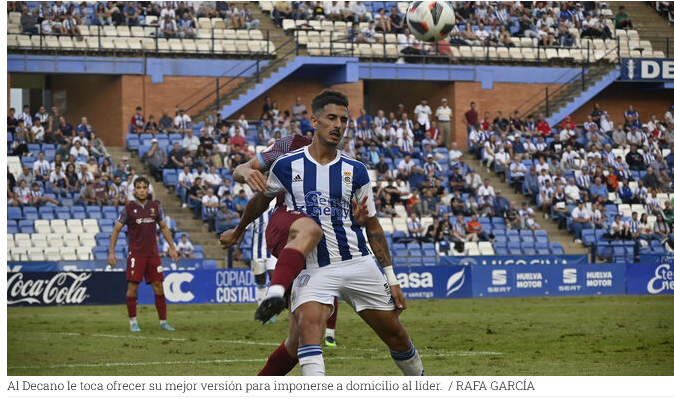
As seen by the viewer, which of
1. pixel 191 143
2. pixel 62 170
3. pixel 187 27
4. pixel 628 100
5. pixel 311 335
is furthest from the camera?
pixel 628 100

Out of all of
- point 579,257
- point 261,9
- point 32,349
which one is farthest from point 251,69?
point 32,349

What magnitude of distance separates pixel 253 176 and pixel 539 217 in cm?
2518

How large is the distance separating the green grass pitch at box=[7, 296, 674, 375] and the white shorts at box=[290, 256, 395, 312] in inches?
Result: 116

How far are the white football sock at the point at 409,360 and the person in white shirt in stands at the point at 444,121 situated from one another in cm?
2758

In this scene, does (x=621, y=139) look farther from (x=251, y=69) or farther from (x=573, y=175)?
(x=251, y=69)

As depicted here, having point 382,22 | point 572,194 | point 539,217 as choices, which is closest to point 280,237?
point 539,217

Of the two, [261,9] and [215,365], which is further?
[261,9]

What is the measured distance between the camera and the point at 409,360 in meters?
8.13

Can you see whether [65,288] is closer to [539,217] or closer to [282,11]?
[539,217]

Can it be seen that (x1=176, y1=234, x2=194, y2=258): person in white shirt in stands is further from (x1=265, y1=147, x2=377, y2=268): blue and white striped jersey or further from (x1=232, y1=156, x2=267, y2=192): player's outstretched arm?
(x1=265, y1=147, x2=377, y2=268): blue and white striped jersey

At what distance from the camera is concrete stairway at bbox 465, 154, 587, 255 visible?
30.5 meters

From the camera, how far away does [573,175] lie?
33.1m

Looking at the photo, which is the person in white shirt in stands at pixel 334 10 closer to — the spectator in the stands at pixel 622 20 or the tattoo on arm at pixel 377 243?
the spectator in the stands at pixel 622 20

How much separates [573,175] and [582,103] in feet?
22.0
